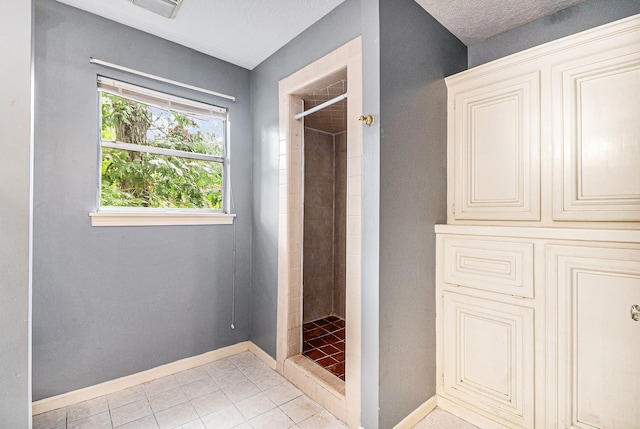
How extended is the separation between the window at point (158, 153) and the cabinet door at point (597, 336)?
2.49 metres

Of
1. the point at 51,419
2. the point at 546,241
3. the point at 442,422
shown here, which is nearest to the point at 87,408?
the point at 51,419

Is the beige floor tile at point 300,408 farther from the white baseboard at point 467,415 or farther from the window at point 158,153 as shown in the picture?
the window at point 158,153

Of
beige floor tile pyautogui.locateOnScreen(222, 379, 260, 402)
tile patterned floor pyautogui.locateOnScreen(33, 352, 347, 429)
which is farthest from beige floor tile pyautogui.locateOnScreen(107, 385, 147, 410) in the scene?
beige floor tile pyautogui.locateOnScreen(222, 379, 260, 402)

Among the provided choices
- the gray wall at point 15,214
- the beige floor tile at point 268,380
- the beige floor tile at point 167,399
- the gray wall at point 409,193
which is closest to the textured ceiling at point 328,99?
the gray wall at point 409,193

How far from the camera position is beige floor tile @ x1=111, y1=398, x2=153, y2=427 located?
1801 mm

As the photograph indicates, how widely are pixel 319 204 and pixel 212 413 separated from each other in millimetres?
Answer: 2252

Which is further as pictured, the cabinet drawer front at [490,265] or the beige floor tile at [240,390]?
the beige floor tile at [240,390]

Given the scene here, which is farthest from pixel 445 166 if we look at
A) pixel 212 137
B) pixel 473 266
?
pixel 212 137

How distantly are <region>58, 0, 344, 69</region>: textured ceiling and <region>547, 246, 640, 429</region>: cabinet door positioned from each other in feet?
6.75

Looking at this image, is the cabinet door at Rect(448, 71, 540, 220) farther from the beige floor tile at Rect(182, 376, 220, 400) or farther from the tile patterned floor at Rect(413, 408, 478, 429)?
the beige floor tile at Rect(182, 376, 220, 400)

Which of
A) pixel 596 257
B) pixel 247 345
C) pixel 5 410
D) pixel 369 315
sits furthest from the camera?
pixel 247 345

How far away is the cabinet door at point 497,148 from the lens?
5.74 feet

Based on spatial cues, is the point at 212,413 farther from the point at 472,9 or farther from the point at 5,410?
the point at 472,9

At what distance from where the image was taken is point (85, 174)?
1972 millimetres
